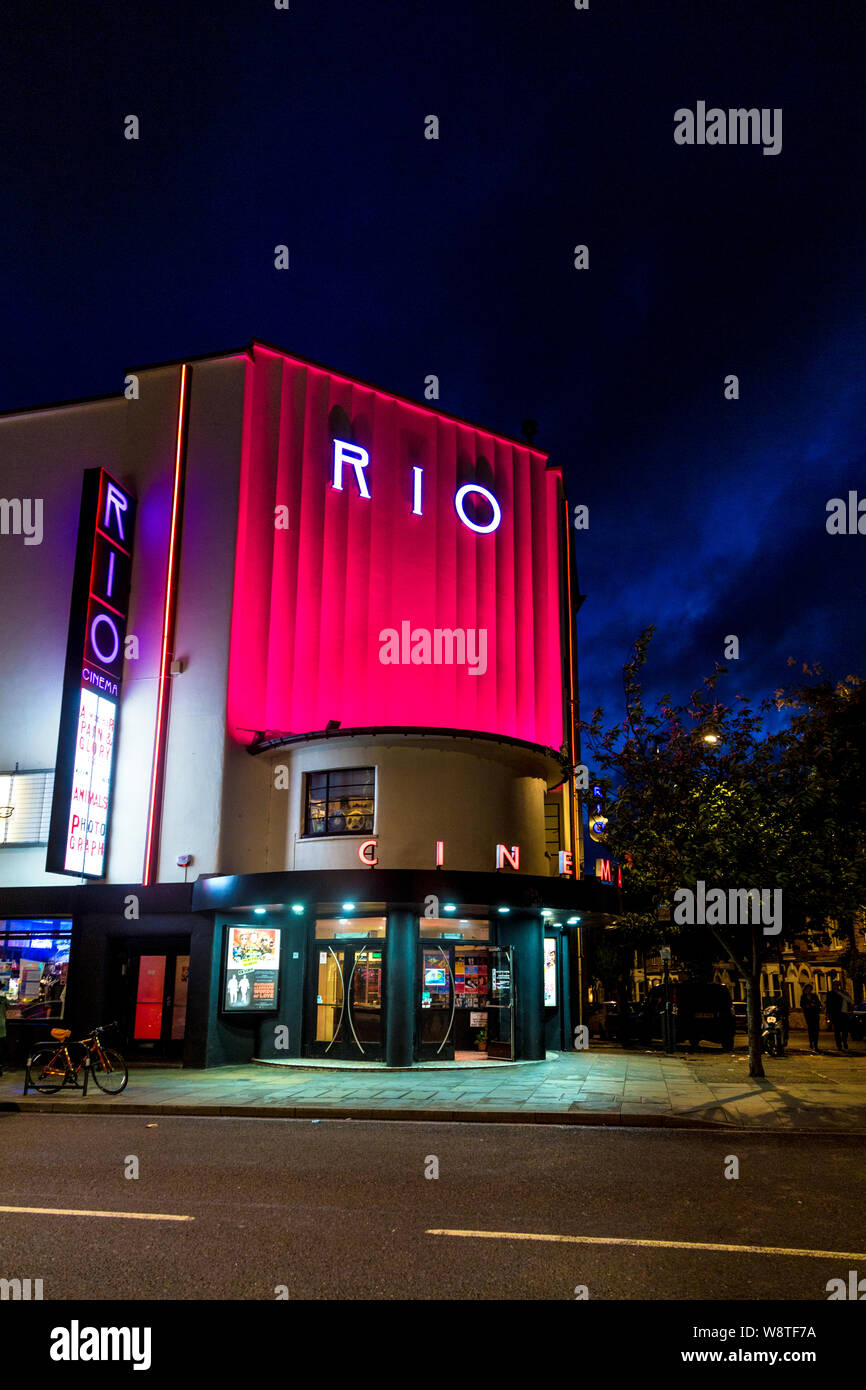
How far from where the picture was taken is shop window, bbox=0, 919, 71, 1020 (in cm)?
2088

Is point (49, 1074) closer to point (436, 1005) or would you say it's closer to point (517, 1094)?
point (436, 1005)

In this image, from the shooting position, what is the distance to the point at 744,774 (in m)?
20.0

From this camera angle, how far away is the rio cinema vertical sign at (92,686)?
19.6 metres

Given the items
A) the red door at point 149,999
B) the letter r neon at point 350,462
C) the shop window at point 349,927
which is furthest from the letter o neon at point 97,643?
the shop window at point 349,927

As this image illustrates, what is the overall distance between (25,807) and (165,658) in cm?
493

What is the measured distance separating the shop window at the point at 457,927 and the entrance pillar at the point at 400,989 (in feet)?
2.45

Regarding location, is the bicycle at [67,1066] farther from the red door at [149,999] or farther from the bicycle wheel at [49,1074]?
the red door at [149,999]

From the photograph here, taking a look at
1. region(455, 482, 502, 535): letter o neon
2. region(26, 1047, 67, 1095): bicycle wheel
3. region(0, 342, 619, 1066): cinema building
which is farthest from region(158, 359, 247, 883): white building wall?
region(455, 482, 502, 535): letter o neon

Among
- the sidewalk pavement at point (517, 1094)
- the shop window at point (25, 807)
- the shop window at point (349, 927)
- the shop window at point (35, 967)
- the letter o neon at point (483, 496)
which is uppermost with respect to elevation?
the letter o neon at point (483, 496)

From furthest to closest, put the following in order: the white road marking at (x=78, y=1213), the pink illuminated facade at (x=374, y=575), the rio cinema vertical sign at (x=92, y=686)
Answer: the pink illuminated facade at (x=374, y=575)
the rio cinema vertical sign at (x=92, y=686)
the white road marking at (x=78, y=1213)

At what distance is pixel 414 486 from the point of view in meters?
24.5

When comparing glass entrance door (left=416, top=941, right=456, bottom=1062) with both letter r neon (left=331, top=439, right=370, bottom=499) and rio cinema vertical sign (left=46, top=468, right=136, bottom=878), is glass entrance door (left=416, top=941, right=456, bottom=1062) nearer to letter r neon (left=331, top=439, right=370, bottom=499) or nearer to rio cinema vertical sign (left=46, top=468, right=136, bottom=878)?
rio cinema vertical sign (left=46, top=468, right=136, bottom=878)

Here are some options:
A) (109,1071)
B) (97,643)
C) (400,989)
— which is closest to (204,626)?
(97,643)
